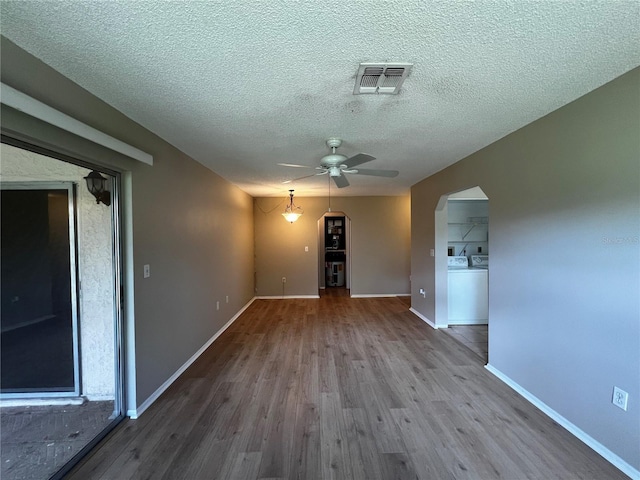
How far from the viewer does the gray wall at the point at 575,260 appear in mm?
1629

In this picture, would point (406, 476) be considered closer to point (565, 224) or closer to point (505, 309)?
point (505, 309)

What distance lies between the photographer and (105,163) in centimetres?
187

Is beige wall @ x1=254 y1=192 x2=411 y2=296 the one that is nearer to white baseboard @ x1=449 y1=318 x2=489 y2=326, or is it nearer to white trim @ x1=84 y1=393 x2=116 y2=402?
white baseboard @ x1=449 y1=318 x2=489 y2=326

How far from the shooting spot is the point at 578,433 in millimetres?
1907

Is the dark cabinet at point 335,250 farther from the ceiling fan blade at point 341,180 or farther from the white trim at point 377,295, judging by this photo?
the ceiling fan blade at point 341,180

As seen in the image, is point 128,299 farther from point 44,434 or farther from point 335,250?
point 335,250

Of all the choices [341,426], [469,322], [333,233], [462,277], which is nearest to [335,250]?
[333,233]

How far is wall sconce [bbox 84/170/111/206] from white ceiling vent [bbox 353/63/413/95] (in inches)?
82.8

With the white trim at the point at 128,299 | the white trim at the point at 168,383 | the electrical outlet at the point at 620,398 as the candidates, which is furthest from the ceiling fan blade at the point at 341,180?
the white trim at the point at 168,383

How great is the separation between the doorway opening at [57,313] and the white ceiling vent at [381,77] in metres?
1.97

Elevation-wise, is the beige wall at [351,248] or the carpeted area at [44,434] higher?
the beige wall at [351,248]

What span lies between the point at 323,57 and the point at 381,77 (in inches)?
15.8

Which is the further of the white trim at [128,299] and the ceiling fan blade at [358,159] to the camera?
the ceiling fan blade at [358,159]

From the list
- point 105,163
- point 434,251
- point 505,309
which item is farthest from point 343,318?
point 105,163
